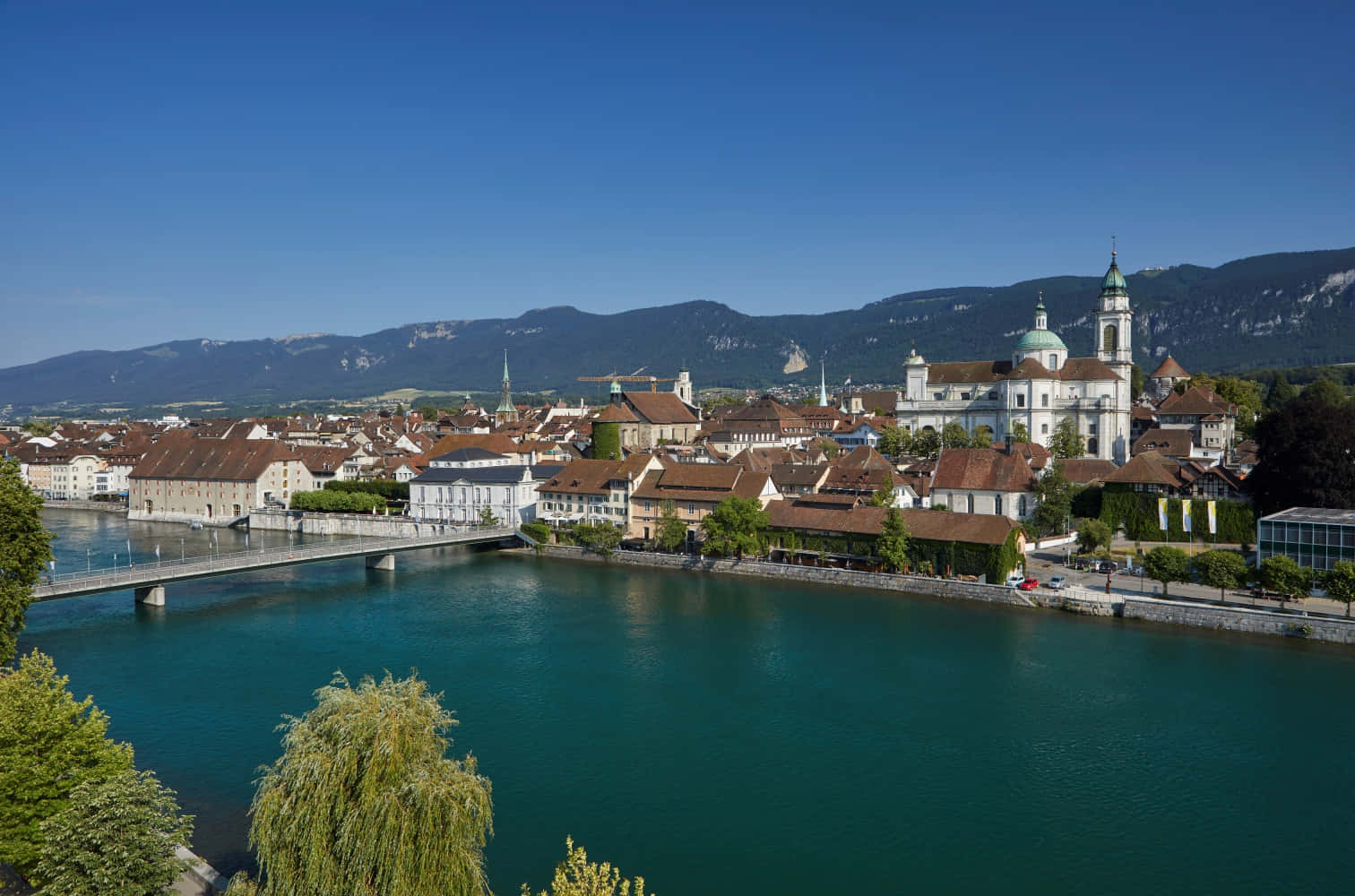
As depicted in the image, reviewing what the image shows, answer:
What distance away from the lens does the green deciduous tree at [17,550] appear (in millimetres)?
18484

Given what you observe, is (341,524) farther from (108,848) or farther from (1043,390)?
(108,848)

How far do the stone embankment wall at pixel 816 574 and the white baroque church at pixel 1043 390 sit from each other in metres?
26.9

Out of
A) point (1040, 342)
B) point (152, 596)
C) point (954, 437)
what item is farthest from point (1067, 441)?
point (152, 596)

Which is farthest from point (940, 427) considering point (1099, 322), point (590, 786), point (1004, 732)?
point (590, 786)

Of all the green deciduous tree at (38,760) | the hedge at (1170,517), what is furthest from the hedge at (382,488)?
the green deciduous tree at (38,760)

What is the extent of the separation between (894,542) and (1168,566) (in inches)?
314

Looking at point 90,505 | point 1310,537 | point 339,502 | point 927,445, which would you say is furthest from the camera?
point 90,505

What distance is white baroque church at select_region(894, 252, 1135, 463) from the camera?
179ft

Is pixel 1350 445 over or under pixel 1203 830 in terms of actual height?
over

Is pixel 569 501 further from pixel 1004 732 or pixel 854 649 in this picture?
pixel 1004 732

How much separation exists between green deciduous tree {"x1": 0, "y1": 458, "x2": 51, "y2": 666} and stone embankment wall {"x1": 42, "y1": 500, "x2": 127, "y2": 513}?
141ft

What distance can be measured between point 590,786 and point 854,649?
9.84 metres

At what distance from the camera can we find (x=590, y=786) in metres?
16.1

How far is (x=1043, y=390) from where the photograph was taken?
5534 centimetres
